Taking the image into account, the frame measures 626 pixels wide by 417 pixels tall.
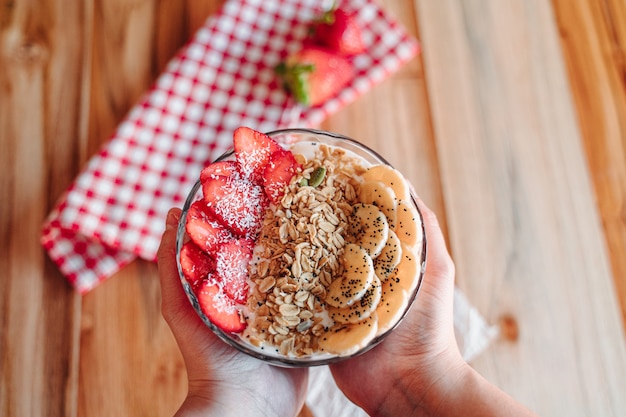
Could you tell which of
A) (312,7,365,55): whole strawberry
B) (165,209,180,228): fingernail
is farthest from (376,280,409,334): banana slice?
(312,7,365,55): whole strawberry

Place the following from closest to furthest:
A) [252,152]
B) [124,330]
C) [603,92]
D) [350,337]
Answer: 1. [350,337]
2. [252,152]
3. [124,330]
4. [603,92]

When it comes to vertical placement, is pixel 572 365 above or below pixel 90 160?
below

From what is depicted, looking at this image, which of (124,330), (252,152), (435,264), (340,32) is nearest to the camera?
(252,152)

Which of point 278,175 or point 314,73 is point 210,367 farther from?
point 314,73

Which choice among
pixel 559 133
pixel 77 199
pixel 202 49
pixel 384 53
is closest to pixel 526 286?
pixel 559 133

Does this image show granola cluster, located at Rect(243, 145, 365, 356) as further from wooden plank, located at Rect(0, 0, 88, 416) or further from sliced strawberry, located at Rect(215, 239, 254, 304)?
wooden plank, located at Rect(0, 0, 88, 416)

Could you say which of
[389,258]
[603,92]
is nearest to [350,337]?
[389,258]

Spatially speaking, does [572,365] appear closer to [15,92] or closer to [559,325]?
[559,325]
